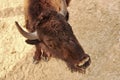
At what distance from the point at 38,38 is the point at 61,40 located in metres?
0.57

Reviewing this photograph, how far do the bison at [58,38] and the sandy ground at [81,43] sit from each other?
0.92m

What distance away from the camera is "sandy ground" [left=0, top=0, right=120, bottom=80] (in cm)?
747

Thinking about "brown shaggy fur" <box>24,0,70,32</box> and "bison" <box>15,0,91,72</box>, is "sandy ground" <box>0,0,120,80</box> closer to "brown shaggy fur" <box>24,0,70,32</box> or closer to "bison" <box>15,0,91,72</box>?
"bison" <box>15,0,91,72</box>

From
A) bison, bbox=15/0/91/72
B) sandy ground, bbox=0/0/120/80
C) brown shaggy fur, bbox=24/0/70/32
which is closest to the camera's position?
bison, bbox=15/0/91/72

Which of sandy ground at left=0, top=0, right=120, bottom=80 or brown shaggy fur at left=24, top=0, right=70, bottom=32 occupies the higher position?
brown shaggy fur at left=24, top=0, right=70, bottom=32

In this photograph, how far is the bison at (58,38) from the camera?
20.3 feet

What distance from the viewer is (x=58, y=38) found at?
625 cm

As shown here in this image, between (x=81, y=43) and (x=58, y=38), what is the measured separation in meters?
1.79

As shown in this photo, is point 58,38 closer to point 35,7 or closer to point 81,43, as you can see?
point 35,7

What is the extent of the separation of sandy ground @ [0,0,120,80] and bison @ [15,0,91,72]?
3.01ft

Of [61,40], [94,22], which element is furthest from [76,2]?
[61,40]

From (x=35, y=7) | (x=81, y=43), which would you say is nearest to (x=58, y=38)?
(x=35, y=7)

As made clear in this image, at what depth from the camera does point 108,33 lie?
26.7 ft

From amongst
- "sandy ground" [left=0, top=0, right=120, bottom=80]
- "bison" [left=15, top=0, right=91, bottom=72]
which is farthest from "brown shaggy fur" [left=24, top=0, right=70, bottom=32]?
"sandy ground" [left=0, top=0, right=120, bottom=80]
